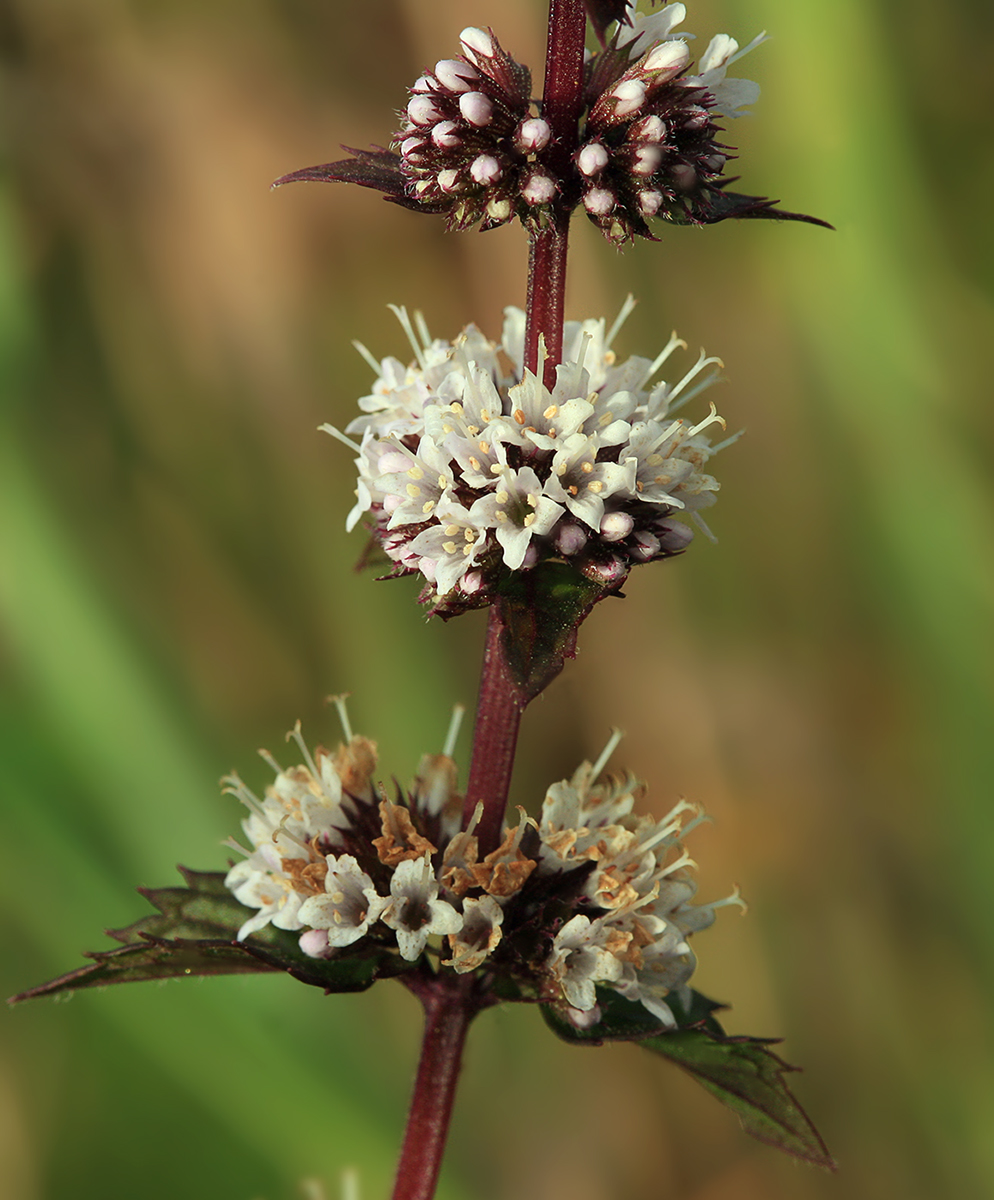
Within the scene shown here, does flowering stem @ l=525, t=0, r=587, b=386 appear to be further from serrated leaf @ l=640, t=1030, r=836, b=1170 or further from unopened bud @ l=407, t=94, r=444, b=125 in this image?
serrated leaf @ l=640, t=1030, r=836, b=1170

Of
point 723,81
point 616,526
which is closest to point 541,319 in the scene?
point 616,526

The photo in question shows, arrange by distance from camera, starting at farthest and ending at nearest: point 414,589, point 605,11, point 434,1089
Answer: point 414,589 → point 434,1089 → point 605,11

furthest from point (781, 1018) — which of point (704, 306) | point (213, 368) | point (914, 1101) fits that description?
point (213, 368)

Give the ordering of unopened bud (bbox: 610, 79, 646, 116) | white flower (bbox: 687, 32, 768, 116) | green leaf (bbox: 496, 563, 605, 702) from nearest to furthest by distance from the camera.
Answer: green leaf (bbox: 496, 563, 605, 702) < unopened bud (bbox: 610, 79, 646, 116) < white flower (bbox: 687, 32, 768, 116)

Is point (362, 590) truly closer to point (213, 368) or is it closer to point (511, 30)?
point (213, 368)

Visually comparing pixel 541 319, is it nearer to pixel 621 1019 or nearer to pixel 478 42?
pixel 478 42

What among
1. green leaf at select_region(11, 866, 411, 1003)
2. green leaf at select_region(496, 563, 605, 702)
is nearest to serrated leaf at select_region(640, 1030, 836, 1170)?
green leaf at select_region(11, 866, 411, 1003)
